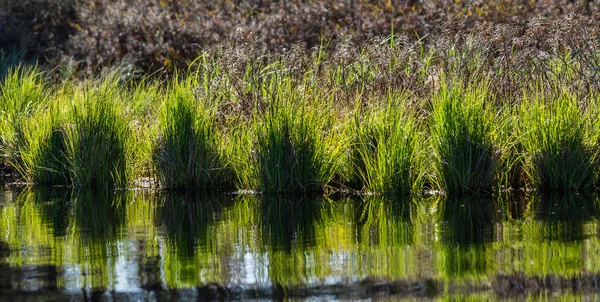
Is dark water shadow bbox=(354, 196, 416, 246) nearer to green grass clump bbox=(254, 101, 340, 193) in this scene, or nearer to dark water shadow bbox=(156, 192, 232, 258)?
green grass clump bbox=(254, 101, 340, 193)

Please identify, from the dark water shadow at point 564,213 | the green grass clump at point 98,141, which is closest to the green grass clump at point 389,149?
the dark water shadow at point 564,213

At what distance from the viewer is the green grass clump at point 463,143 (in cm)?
959

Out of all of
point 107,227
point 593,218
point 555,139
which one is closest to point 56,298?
point 107,227

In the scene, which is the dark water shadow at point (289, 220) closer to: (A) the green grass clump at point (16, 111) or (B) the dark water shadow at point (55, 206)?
(B) the dark water shadow at point (55, 206)

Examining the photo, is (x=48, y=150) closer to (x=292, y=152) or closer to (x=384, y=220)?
(x=292, y=152)

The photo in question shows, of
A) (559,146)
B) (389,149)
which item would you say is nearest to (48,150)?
(389,149)

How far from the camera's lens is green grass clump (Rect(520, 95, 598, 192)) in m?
9.62

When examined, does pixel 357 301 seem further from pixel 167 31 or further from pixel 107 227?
pixel 167 31

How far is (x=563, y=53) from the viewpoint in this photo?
10.7 m

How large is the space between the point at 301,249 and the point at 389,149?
2956 millimetres

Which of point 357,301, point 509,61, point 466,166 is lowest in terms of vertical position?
point 357,301

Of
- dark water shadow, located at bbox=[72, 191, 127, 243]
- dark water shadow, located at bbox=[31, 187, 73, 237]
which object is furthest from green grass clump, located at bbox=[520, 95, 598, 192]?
dark water shadow, located at bbox=[31, 187, 73, 237]

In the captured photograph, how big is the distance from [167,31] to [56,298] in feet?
41.3

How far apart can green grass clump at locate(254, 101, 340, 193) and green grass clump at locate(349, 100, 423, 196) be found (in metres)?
0.32
